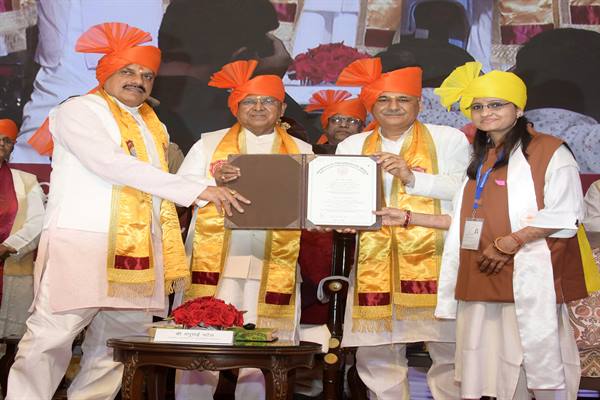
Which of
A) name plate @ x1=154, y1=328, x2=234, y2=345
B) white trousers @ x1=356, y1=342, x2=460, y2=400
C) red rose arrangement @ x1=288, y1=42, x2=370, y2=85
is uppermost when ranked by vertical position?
red rose arrangement @ x1=288, y1=42, x2=370, y2=85

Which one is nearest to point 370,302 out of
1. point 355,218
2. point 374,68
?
point 355,218

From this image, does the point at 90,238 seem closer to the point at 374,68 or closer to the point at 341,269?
the point at 341,269

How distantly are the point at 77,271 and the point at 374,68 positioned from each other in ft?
6.06

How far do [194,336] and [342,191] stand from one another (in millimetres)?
1064

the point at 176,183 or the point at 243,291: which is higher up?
the point at 176,183

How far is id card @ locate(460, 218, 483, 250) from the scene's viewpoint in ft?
12.2

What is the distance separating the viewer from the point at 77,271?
4.14 m

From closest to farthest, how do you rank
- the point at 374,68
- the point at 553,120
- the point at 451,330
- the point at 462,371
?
the point at 462,371
the point at 451,330
the point at 374,68
the point at 553,120

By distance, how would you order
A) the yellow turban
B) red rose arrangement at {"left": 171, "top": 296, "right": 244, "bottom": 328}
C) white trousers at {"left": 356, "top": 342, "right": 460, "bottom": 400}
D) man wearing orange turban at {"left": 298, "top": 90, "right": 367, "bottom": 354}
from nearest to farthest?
1. red rose arrangement at {"left": 171, "top": 296, "right": 244, "bottom": 328}
2. the yellow turban
3. white trousers at {"left": 356, "top": 342, "right": 460, "bottom": 400}
4. man wearing orange turban at {"left": 298, "top": 90, "right": 367, "bottom": 354}

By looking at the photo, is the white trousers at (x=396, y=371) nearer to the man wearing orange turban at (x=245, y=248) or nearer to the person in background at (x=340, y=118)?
the man wearing orange turban at (x=245, y=248)

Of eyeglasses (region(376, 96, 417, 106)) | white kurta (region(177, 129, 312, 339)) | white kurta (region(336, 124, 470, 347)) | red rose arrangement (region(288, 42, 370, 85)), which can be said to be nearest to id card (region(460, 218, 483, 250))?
white kurta (region(336, 124, 470, 347))

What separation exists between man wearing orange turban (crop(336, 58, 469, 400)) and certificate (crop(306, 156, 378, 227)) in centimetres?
12

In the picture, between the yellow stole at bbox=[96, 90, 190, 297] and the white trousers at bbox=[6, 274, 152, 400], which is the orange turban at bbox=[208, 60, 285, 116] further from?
the white trousers at bbox=[6, 274, 152, 400]

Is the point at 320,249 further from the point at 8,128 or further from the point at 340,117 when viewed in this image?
the point at 8,128
